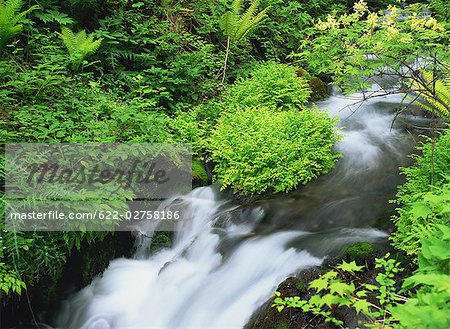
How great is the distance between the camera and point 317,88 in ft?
27.8

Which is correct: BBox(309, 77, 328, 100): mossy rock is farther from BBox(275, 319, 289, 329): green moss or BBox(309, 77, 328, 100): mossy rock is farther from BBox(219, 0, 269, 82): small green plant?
BBox(275, 319, 289, 329): green moss

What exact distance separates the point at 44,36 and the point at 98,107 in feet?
6.14

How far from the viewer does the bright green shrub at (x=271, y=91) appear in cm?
713

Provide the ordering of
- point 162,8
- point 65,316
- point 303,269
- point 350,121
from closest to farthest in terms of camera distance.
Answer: point 303,269
point 65,316
point 350,121
point 162,8

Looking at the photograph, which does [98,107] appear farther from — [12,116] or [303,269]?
[303,269]

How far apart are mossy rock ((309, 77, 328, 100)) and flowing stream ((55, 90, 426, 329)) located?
9.13ft

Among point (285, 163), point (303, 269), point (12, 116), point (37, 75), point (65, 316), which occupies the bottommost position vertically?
point (65, 316)

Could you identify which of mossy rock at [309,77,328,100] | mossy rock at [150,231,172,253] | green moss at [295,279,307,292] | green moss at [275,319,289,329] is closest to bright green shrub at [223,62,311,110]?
mossy rock at [309,77,328,100]

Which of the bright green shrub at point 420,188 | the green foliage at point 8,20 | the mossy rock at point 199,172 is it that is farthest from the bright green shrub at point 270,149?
the green foliage at point 8,20

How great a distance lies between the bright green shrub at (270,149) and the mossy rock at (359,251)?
5.30 feet

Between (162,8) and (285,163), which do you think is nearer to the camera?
(285,163)

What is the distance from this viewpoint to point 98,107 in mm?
5582

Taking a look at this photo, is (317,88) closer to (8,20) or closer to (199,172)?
(199,172)

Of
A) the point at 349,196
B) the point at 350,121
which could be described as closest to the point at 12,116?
the point at 349,196
